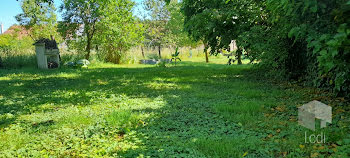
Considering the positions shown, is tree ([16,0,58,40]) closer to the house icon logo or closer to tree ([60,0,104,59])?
tree ([60,0,104,59])

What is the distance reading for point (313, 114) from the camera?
11.6 ft

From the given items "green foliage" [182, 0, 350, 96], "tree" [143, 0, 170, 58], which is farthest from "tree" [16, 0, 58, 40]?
"green foliage" [182, 0, 350, 96]

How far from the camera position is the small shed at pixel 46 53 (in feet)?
38.3

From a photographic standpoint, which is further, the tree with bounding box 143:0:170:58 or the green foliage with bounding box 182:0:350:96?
the tree with bounding box 143:0:170:58

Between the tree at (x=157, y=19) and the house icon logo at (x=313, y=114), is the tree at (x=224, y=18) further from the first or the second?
the tree at (x=157, y=19)

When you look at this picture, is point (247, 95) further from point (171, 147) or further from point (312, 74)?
point (171, 147)

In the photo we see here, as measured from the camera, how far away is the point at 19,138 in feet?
9.64

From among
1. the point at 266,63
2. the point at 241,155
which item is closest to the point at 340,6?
the point at 241,155

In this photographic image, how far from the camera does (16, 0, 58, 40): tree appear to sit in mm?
17586

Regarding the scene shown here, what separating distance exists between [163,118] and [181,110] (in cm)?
49

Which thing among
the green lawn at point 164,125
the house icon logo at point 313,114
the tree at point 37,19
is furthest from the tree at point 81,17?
the house icon logo at point 313,114

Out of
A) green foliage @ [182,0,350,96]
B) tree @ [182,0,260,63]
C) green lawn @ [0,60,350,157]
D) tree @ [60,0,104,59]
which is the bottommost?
green lawn @ [0,60,350,157]

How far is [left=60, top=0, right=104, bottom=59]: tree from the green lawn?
866cm

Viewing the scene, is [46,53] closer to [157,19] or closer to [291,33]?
[291,33]
